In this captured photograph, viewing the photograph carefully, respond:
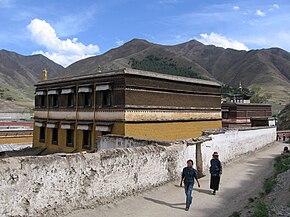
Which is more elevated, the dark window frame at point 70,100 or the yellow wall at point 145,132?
the dark window frame at point 70,100

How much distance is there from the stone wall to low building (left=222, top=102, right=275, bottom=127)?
3318cm

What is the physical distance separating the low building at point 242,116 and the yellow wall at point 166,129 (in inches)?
681

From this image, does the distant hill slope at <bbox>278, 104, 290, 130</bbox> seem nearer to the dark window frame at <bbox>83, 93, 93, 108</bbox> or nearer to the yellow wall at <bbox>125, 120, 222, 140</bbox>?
the yellow wall at <bbox>125, 120, 222, 140</bbox>

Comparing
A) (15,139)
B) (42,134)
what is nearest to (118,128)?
(42,134)

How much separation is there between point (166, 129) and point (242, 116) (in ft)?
84.9

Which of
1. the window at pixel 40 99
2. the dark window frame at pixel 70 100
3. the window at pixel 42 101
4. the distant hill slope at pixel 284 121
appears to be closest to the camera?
the dark window frame at pixel 70 100

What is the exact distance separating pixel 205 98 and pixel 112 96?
10.7m

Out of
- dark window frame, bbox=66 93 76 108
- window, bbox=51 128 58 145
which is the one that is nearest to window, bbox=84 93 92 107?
dark window frame, bbox=66 93 76 108

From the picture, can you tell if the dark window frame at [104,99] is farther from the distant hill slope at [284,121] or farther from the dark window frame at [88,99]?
the distant hill slope at [284,121]

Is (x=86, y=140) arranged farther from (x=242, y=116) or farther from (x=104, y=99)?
(x=242, y=116)

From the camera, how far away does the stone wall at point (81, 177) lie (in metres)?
7.82

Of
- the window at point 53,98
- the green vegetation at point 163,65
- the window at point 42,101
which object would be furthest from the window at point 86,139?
the green vegetation at point 163,65

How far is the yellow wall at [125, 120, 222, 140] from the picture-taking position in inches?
840

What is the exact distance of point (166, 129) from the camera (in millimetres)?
23750
